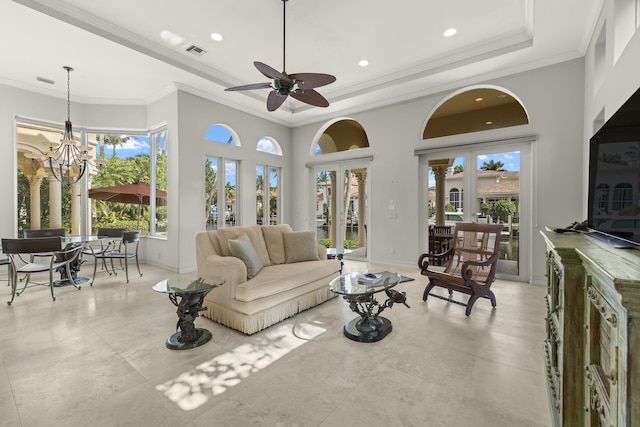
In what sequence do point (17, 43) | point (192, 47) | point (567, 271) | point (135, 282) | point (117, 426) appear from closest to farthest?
point (567, 271) < point (117, 426) < point (17, 43) < point (192, 47) < point (135, 282)

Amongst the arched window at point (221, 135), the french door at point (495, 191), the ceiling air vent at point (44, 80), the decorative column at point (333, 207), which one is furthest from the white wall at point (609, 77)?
the ceiling air vent at point (44, 80)

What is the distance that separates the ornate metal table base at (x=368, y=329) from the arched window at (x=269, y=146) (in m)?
5.11

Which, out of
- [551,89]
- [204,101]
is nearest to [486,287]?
[551,89]

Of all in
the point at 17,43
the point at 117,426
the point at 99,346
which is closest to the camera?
the point at 117,426

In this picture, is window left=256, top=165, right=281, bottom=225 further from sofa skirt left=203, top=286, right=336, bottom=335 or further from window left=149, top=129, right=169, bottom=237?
sofa skirt left=203, top=286, right=336, bottom=335

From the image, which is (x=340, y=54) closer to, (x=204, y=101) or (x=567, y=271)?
(x=204, y=101)

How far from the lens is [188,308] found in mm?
2637

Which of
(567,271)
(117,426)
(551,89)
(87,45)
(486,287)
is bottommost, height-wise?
(117,426)

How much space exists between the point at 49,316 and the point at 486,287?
498 centimetres

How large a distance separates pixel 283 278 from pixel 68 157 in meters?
4.56

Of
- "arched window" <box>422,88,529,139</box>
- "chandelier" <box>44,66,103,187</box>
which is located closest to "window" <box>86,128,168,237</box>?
"chandelier" <box>44,66,103,187</box>

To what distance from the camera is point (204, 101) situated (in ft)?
18.7

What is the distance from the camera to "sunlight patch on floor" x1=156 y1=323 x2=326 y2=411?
1923 millimetres

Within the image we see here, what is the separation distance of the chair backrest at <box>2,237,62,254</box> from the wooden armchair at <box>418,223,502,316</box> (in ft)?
15.4
